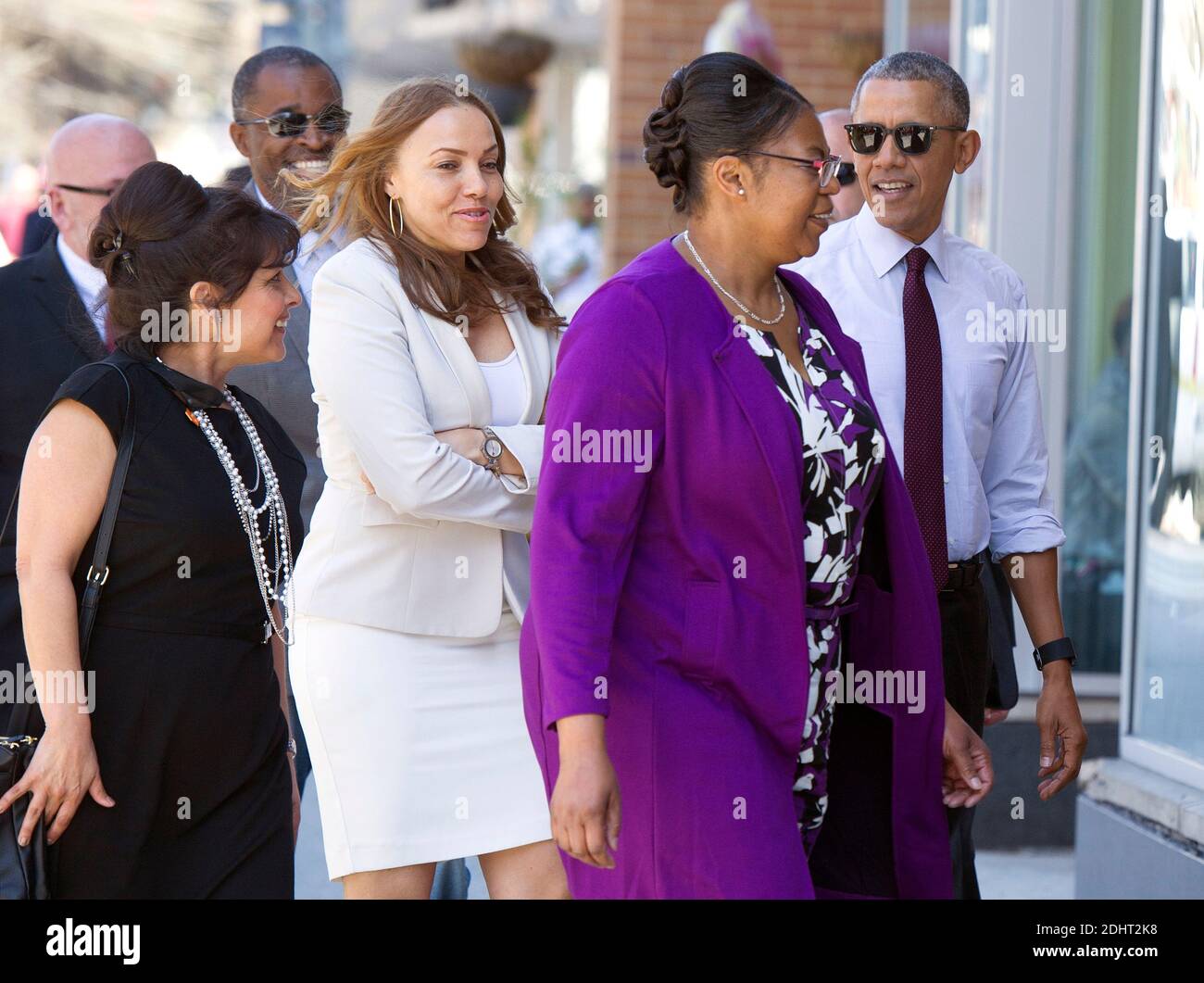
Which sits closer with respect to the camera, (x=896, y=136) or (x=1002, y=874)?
(x=896, y=136)

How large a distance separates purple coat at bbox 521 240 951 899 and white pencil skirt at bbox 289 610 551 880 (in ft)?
2.29

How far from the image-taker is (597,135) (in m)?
17.1

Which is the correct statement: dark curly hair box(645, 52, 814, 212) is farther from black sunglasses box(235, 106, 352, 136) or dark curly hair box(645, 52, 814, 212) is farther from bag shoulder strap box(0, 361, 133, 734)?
black sunglasses box(235, 106, 352, 136)

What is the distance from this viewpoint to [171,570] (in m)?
3.62

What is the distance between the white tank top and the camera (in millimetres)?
3844

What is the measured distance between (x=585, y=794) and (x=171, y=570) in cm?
124

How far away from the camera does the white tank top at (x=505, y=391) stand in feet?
12.6

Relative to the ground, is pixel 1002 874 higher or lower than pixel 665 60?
lower

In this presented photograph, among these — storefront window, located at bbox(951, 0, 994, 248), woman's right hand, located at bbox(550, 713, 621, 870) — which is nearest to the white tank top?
woman's right hand, located at bbox(550, 713, 621, 870)

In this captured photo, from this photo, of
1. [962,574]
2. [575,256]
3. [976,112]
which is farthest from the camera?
[575,256]

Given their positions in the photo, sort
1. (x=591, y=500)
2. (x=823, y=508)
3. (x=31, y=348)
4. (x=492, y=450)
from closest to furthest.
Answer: (x=591, y=500)
(x=823, y=508)
(x=492, y=450)
(x=31, y=348)

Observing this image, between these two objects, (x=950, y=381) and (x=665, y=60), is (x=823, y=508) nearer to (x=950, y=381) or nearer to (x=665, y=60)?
(x=950, y=381)

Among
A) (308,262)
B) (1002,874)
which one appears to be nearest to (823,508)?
(308,262)
